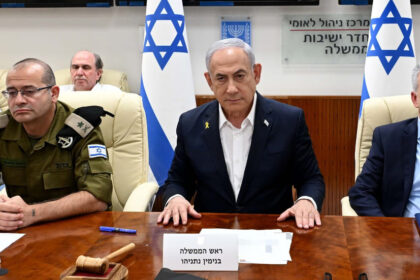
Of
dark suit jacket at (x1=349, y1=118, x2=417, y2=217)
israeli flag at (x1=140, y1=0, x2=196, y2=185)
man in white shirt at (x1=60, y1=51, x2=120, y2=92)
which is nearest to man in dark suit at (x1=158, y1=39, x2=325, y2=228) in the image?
dark suit jacket at (x1=349, y1=118, x2=417, y2=217)

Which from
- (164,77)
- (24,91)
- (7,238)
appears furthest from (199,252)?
(164,77)

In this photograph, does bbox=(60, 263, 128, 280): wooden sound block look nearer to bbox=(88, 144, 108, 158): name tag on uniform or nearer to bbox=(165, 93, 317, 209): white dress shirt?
bbox=(88, 144, 108, 158): name tag on uniform

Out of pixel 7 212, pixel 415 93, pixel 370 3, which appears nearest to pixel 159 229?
pixel 7 212

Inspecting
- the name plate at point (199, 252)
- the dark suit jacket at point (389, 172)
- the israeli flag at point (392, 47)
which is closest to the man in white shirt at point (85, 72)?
the israeli flag at point (392, 47)

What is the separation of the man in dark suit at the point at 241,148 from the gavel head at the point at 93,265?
84 cm

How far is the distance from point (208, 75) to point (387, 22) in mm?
1935

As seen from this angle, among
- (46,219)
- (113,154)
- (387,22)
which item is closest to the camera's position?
(46,219)

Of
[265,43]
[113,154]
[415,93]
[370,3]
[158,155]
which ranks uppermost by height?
[370,3]

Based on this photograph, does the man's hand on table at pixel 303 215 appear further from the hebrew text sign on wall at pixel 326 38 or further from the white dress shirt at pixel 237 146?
the hebrew text sign on wall at pixel 326 38

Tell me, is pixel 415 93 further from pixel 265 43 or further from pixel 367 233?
pixel 265 43

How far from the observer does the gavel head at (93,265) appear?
1245 mm

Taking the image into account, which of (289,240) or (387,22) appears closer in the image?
(289,240)

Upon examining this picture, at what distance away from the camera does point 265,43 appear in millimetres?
4539

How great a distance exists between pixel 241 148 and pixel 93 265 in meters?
1.13
